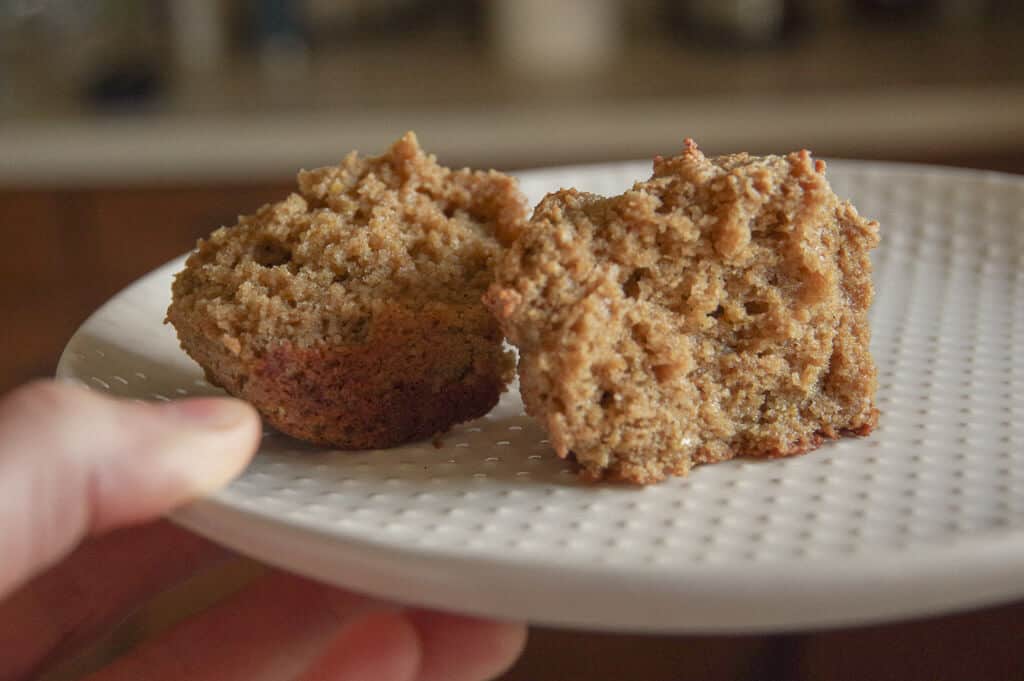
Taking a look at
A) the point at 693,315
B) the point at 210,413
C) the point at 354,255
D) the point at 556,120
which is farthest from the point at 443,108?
the point at 210,413

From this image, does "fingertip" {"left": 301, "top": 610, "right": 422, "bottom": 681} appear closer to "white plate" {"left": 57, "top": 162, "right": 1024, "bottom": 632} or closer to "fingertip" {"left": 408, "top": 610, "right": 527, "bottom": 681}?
"fingertip" {"left": 408, "top": 610, "right": 527, "bottom": 681}

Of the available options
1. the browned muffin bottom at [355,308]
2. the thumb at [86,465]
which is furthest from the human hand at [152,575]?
the browned muffin bottom at [355,308]

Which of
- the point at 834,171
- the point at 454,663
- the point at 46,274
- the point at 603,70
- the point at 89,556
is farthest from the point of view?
the point at 603,70

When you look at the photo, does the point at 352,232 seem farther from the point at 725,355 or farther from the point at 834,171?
the point at 834,171

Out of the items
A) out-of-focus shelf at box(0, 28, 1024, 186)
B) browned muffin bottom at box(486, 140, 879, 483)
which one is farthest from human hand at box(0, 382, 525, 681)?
out-of-focus shelf at box(0, 28, 1024, 186)

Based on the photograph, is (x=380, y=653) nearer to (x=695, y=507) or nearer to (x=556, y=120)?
→ (x=695, y=507)

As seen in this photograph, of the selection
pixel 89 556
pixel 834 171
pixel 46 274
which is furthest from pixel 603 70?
pixel 89 556

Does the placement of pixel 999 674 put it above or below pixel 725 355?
below
